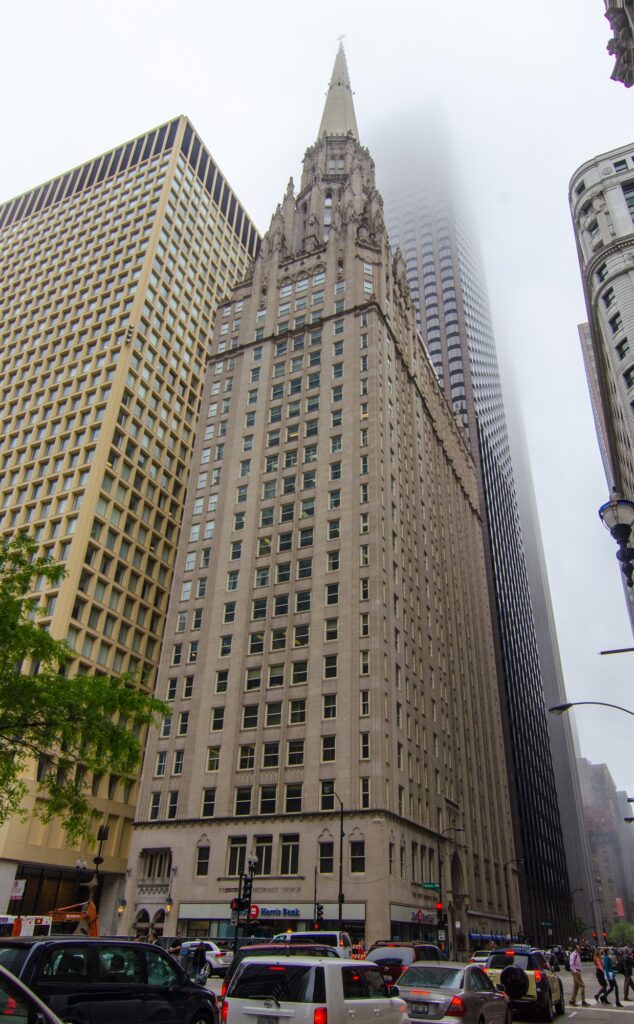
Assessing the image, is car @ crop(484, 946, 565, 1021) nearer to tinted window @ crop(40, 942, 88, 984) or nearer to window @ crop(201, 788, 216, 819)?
tinted window @ crop(40, 942, 88, 984)

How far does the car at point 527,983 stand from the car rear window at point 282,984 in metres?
13.5

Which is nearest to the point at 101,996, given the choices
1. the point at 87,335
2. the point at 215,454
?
the point at 215,454

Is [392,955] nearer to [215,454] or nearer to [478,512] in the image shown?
[215,454]

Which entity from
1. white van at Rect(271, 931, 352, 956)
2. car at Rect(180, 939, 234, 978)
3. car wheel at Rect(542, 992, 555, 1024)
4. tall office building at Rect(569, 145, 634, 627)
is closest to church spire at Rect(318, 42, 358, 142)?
tall office building at Rect(569, 145, 634, 627)

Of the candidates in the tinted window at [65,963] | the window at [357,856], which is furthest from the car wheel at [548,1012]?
the window at [357,856]

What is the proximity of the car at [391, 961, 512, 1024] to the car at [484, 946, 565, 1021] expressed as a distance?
5.58 metres

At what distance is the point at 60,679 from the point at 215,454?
2057 inches

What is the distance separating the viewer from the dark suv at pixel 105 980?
10469 mm

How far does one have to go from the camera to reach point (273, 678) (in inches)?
2238

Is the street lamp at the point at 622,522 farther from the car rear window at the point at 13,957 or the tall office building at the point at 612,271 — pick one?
the tall office building at the point at 612,271

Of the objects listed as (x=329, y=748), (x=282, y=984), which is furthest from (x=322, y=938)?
(x=329, y=748)

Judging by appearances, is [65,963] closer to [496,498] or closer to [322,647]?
[322,647]

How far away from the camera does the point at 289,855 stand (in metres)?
50.1

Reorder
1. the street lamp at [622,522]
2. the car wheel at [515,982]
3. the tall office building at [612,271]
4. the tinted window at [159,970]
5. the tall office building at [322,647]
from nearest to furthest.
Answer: the tinted window at [159,970] < the street lamp at [622,522] < the car wheel at [515,982] < the tall office building at [322,647] < the tall office building at [612,271]
